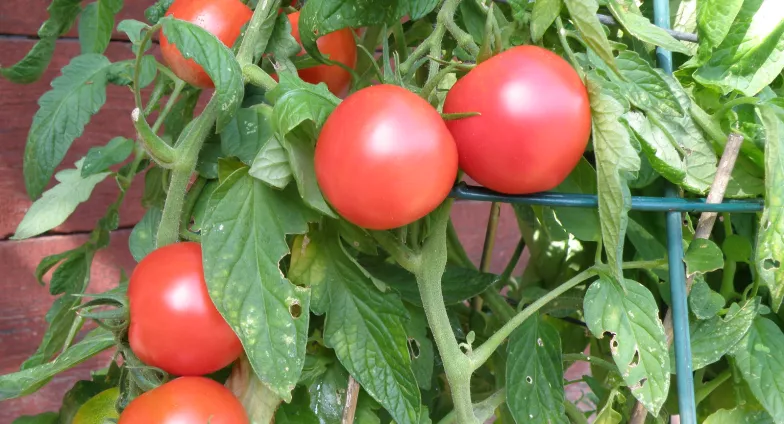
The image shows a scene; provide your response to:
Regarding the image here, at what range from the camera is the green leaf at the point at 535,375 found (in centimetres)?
47

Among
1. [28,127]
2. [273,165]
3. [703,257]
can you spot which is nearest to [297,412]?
[273,165]

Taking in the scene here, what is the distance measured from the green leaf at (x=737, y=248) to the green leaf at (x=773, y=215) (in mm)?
97

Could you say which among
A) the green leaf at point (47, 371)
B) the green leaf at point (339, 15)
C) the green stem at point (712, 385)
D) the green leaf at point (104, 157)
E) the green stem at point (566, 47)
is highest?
the green stem at point (566, 47)

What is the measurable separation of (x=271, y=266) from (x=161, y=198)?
0.26 meters

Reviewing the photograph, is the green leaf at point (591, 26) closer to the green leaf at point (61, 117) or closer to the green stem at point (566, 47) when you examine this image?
the green stem at point (566, 47)

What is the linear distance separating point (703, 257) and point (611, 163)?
128 mm

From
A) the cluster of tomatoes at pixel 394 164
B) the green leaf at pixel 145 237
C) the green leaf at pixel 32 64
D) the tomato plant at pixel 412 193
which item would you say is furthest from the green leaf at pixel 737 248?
the green leaf at pixel 32 64

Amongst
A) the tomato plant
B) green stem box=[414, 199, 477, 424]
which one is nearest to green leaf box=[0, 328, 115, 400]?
the tomato plant

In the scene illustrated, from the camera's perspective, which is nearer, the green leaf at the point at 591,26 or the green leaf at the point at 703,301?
the green leaf at the point at 591,26

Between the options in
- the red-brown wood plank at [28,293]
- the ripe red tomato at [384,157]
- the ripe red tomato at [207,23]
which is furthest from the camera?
the red-brown wood plank at [28,293]

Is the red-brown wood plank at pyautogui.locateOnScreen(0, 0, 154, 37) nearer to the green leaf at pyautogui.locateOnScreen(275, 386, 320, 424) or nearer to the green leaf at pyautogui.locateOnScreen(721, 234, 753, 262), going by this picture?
the green leaf at pyautogui.locateOnScreen(275, 386, 320, 424)

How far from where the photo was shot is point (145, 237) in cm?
54

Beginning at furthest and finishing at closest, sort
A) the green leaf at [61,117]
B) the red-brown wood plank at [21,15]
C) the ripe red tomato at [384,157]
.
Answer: the red-brown wood plank at [21,15] → the green leaf at [61,117] → the ripe red tomato at [384,157]

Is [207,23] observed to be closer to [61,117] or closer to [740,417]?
[61,117]
